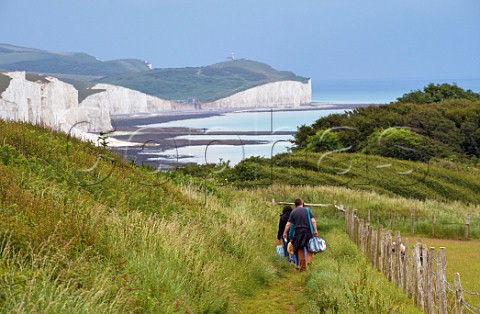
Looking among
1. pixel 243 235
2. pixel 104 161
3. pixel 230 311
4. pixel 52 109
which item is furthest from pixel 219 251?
pixel 52 109

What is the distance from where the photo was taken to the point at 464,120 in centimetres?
7425

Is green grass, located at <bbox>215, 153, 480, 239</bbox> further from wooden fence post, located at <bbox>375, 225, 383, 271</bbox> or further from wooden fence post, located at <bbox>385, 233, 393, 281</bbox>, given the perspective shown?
wooden fence post, located at <bbox>385, 233, 393, 281</bbox>

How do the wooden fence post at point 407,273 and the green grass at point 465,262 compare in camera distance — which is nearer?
the wooden fence post at point 407,273

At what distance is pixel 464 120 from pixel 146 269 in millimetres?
68454

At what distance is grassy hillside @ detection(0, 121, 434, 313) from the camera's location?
8.52m

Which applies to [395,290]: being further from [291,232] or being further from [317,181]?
[317,181]

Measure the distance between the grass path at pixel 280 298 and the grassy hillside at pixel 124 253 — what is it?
0.11 meters

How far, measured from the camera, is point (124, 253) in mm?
10617

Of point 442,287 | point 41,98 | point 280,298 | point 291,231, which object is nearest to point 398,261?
point 280,298

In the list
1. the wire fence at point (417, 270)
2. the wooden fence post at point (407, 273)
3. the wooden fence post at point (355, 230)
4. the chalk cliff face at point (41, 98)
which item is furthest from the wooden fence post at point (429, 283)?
the chalk cliff face at point (41, 98)

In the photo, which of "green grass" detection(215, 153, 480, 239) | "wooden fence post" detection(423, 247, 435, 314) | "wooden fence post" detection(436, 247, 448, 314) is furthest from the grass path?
"green grass" detection(215, 153, 480, 239)

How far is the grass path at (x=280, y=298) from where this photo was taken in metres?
12.5

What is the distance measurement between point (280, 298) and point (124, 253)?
12.8ft

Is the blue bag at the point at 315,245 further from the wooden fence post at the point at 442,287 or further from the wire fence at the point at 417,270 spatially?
the wooden fence post at the point at 442,287
